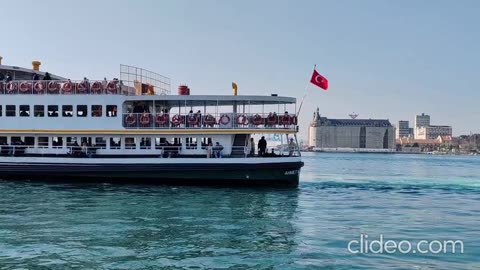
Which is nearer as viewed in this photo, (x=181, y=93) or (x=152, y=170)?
(x=152, y=170)

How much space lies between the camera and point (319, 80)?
92.3 ft

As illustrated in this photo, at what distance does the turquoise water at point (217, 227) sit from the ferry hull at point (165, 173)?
985 mm

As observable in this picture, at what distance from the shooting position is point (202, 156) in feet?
93.0

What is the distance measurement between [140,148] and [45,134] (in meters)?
5.02

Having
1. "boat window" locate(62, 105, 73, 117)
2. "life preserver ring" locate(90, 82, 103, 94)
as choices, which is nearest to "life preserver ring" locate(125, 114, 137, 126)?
"life preserver ring" locate(90, 82, 103, 94)

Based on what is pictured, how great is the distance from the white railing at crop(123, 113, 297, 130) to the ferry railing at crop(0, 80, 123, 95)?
1834 millimetres

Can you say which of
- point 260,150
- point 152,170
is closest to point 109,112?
point 152,170

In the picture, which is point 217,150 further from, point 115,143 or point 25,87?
point 25,87

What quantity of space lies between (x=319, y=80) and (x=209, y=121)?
19.4 ft

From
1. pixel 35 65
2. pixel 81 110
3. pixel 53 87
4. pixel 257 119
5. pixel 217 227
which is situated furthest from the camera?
pixel 35 65

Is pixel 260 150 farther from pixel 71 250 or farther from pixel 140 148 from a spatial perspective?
pixel 71 250

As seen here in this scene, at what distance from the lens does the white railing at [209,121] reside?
90.8ft

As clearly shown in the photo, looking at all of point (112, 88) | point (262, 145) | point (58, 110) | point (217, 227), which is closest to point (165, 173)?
point (262, 145)

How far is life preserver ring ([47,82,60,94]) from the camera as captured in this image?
96.2 ft
